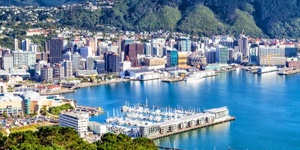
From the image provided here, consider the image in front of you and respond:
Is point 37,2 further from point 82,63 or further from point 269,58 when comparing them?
point 269,58

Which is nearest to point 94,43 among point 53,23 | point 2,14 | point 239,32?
point 53,23

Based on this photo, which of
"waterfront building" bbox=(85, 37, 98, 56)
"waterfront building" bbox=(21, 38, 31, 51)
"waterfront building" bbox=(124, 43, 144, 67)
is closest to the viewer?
"waterfront building" bbox=(124, 43, 144, 67)

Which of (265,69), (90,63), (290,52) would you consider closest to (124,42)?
(90,63)

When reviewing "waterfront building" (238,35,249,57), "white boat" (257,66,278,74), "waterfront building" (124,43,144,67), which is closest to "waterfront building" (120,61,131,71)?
"waterfront building" (124,43,144,67)

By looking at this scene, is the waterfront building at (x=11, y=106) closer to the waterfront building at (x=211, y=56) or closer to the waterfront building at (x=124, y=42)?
the waterfront building at (x=124, y=42)

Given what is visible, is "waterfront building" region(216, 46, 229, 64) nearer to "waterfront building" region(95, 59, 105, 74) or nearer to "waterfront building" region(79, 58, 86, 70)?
"waterfront building" region(95, 59, 105, 74)

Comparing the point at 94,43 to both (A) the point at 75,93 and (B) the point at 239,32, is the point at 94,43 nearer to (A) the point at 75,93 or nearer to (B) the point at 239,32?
(A) the point at 75,93
